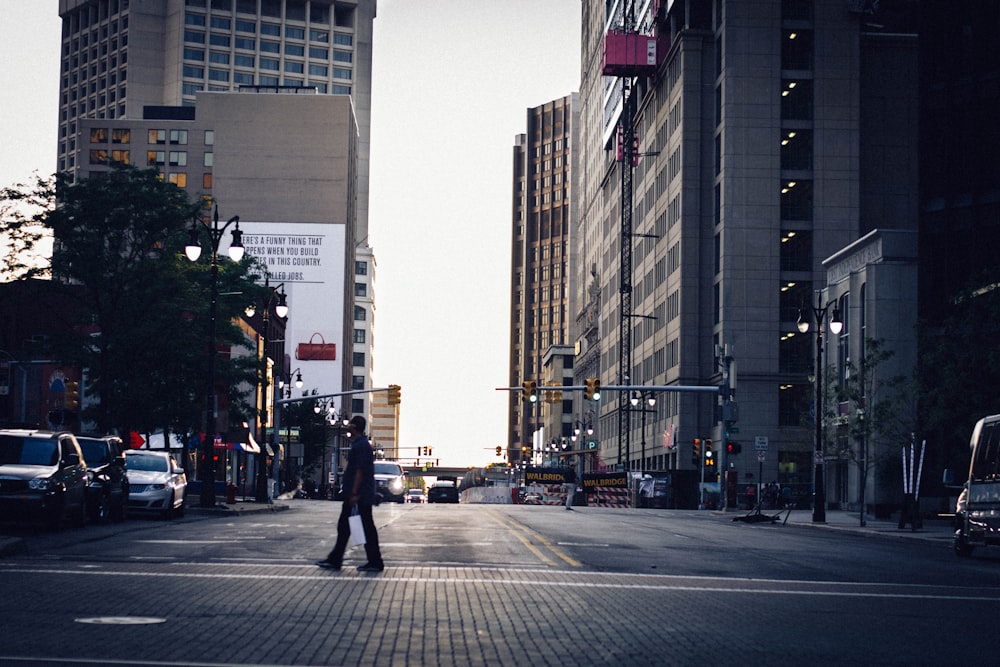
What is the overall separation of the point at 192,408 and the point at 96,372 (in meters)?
4.36

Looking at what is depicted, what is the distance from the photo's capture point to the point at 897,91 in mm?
92688

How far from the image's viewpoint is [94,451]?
97.2 ft

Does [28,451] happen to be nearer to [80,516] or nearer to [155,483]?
[80,516]

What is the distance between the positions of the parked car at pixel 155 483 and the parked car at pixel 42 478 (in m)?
4.77

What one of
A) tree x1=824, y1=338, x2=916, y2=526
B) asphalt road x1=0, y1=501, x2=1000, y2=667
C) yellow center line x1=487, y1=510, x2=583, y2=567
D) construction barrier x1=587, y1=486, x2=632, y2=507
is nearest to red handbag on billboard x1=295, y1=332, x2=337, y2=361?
construction barrier x1=587, y1=486, x2=632, y2=507

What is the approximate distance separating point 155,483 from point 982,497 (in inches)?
726

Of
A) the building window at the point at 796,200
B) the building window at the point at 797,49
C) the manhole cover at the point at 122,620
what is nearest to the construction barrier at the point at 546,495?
the building window at the point at 796,200

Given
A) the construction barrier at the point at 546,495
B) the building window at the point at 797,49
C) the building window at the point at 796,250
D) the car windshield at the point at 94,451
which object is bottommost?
the construction barrier at the point at 546,495

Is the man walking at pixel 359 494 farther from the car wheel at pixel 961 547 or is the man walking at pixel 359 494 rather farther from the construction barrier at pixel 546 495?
the construction barrier at pixel 546 495

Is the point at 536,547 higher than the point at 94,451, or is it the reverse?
the point at 94,451

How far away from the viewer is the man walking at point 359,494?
52.4 feet

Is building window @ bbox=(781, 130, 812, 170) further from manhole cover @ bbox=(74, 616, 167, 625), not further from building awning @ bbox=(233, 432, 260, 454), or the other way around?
manhole cover @ bbox=(74, 616, 167, 625)

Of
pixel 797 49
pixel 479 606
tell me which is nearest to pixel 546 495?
pixel 797 49

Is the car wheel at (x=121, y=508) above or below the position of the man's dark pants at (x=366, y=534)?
below
